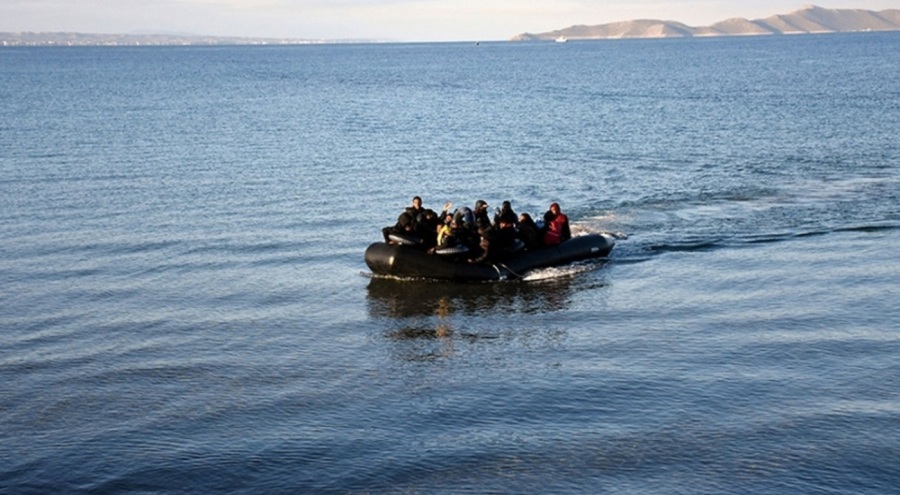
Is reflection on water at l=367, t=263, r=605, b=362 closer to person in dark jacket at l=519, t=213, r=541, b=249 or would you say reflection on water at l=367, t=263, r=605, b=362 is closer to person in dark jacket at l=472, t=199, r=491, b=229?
person in dark jacket at l=519, t=213, r=541, b=249

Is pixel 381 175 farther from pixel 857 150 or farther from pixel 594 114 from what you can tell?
pixel 594 114

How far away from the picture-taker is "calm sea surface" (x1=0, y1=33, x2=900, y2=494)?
46.9 feet

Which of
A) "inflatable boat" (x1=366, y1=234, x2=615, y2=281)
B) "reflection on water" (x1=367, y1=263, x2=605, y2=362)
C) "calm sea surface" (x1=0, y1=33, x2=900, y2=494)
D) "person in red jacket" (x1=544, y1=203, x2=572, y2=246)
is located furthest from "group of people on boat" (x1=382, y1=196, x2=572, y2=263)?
"calm sea surface" (x1=0, y1=33, x2=900, y2=494)

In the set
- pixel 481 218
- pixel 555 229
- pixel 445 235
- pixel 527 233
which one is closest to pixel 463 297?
pixel 445 235

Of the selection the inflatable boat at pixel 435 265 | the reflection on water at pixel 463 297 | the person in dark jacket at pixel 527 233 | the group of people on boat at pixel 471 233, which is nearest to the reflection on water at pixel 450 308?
the reflection on water at pixel 463 297

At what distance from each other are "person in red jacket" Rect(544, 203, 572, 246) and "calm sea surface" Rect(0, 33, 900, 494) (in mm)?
851

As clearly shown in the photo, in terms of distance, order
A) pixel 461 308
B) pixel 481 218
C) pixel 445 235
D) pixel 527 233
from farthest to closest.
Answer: pixel 527 233 < pixel 481 218 < pixel 445 235 < pixel 461 308

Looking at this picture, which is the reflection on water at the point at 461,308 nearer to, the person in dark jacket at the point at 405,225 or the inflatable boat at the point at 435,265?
the inflatable boat at the point at 435,265

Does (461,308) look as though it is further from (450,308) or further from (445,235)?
(445,235)

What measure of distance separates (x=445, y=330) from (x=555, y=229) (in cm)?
573

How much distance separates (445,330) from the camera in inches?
810

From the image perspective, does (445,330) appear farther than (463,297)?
No

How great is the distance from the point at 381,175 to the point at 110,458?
26.0m

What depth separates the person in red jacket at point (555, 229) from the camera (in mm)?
25281
